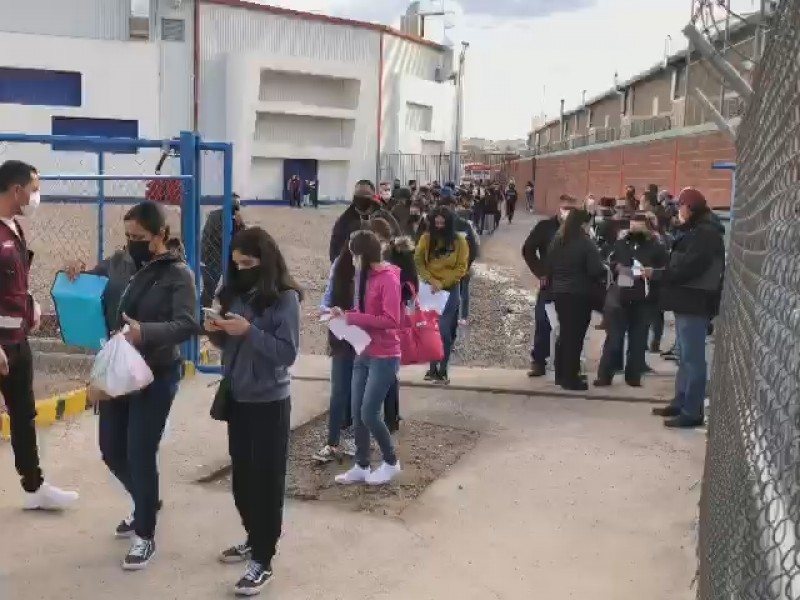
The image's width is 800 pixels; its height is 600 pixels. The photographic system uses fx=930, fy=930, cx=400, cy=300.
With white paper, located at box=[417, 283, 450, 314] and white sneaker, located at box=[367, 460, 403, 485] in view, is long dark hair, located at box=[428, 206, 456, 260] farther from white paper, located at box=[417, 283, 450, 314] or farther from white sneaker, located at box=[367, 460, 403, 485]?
white sneaker, located at box=[367, 460, 403, 485]

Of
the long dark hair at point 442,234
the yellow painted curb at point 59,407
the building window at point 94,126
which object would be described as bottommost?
the yellow painted curb at point 59,407

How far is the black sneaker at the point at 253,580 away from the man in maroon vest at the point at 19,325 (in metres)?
1.43

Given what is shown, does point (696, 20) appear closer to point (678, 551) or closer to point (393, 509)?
point (678, 551)

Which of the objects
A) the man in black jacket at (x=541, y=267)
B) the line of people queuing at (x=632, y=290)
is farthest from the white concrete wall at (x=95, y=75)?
the line of people queuing at (x=632, y=290)

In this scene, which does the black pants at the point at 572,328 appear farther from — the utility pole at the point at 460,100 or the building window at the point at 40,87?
the utility pole at the point at 460,100

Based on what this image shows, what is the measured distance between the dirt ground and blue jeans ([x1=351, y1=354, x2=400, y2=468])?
0.22 m

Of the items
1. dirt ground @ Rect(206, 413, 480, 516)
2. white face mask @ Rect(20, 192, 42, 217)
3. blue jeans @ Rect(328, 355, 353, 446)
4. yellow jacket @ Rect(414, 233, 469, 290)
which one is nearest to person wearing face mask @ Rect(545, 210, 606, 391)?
yellow jacket @ Rect(414, 233, 469, 290)

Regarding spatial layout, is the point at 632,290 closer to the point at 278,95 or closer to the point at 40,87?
the point at 40,87

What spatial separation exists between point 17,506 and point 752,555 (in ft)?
12.7

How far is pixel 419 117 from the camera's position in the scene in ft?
164

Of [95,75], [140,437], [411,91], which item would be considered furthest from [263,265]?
[411,91]

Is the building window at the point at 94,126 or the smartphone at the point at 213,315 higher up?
the building window at the point at 94,126

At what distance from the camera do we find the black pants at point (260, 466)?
4.13m

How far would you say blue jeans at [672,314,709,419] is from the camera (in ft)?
22.9
